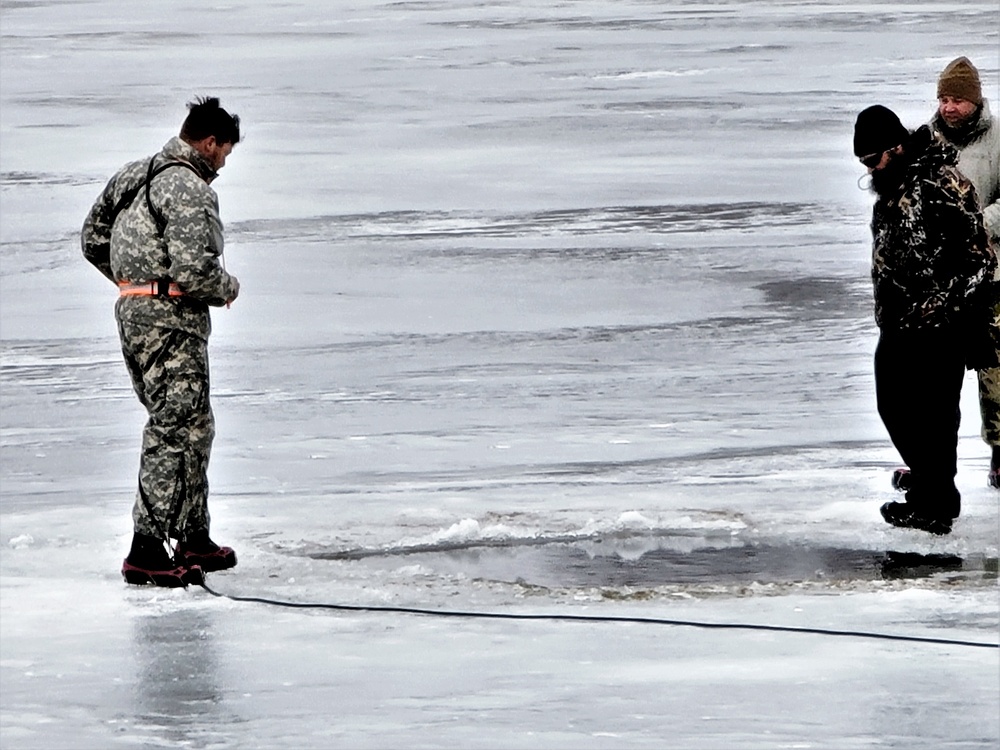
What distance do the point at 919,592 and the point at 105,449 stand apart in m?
3.77

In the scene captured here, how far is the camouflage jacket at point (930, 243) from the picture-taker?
6.97 metres

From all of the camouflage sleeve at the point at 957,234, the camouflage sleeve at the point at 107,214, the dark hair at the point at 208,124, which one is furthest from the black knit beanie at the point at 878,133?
the camouflage sleeve at the point at 107,214

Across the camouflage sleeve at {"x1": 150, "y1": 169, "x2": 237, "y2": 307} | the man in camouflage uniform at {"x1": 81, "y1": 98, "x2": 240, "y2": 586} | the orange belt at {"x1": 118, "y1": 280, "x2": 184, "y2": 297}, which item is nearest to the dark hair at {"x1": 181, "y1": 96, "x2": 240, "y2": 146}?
the man in camouflage uniform at {"x1": 81, "y1": 98, "x2": 240, "y2": 586}

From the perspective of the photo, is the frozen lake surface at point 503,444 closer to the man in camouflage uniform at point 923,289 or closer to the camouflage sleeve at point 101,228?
the man in camouflage uniform at point 923,289

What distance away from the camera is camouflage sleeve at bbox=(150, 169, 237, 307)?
6.38 meters

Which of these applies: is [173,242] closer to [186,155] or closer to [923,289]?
[186,155]

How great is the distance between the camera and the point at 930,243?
6984 mm

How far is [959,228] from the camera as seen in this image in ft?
22.9

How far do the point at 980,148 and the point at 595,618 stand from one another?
246cm

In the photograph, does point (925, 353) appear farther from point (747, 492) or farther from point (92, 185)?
point (92, 185)

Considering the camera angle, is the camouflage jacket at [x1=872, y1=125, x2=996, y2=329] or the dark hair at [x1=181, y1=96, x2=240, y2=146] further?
the camouflage jacket at [x1=872, y1=125, x2=996, y2=329]

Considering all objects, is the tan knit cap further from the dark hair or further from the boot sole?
the boot sole

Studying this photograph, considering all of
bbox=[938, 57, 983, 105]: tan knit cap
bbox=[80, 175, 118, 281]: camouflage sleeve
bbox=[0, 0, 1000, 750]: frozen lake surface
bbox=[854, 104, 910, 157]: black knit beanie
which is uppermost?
bbox=[938, 57, 983, 105]: tan knit cap

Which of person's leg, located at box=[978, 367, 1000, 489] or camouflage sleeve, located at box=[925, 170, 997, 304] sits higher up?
camouflage sleeve, located at box=[925, 170, 997, 304]
